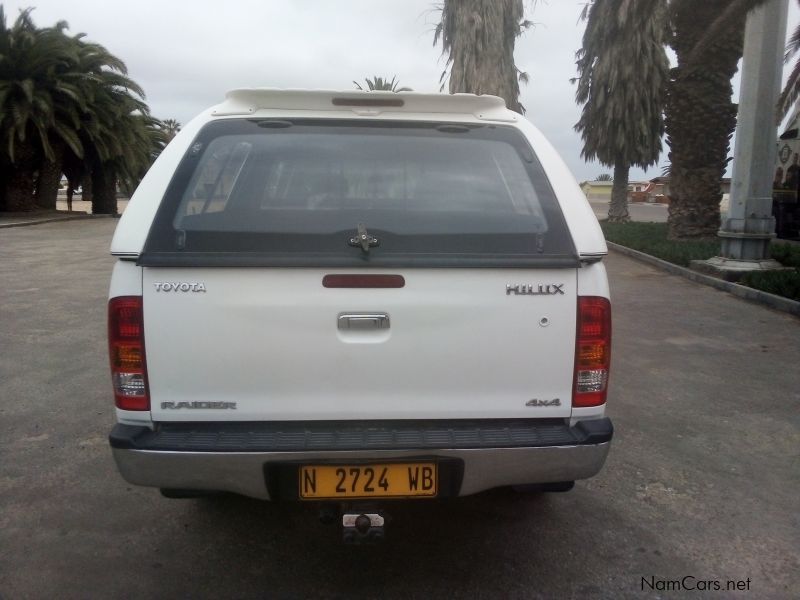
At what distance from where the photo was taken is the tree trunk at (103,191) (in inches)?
1085

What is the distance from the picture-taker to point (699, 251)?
1325cm

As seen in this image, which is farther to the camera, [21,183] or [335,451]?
[21,183]

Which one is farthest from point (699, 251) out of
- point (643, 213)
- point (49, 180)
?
point (643, 213)

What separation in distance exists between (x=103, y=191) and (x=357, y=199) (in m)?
27.8

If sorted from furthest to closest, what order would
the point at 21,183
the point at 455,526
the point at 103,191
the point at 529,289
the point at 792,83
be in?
the point at 103,191 < the point at 21,183 < the point at 792,83 < the point at 455,526 < the point at 529,289

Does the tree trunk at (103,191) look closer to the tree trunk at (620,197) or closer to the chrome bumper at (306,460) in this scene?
the tree trunk at (620,197)

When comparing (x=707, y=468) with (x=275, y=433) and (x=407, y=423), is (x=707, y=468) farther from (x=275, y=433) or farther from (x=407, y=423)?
(x=275, y=433)

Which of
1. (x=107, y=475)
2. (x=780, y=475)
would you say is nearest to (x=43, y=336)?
(x=107, y=475)

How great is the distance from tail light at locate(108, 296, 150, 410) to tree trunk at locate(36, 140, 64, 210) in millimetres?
24927

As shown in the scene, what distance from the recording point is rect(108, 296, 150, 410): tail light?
2543mm

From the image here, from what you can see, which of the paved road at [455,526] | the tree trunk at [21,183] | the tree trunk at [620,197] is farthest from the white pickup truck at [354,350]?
the tree trunk at [21,183]

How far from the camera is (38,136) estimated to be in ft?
77.8

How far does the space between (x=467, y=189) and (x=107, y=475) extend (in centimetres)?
254

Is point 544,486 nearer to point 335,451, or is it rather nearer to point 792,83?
point 335,451
